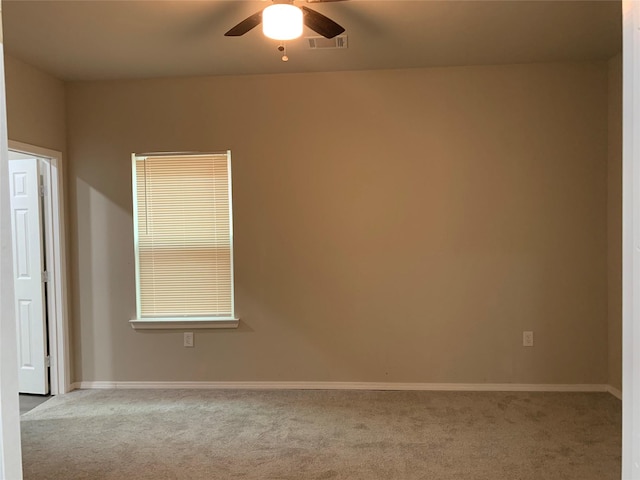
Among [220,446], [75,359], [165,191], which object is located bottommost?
[220,446]

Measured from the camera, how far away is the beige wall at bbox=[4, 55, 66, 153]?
3213mm

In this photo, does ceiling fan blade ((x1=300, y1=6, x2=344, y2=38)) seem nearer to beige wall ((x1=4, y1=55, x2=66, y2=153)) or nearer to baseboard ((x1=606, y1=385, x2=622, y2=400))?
beige wall ((x1=4, y1=55, x2=66, y2=153))

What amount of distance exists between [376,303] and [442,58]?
1948mm

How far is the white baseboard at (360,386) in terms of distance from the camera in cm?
358

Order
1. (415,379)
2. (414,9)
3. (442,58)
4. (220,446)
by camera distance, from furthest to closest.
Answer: (415,379) → (442,58) → (220,446) → (414,9)

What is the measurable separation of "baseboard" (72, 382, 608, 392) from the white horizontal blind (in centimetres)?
59

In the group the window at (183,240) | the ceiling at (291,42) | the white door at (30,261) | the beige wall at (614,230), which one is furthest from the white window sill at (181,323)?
the beige wall at (614,230)

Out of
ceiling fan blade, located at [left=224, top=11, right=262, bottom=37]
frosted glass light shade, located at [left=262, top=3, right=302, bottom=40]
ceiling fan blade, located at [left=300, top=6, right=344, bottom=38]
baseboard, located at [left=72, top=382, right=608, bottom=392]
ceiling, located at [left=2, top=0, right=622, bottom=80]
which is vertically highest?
ceiling, located at [left=2, top=0, right=622, bottom=80]

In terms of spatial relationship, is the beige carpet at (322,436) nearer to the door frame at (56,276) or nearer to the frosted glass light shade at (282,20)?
the door frame at (56,276)

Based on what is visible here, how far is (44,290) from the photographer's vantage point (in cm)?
374

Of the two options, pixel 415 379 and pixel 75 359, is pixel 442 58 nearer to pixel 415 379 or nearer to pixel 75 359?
pixel 415 379

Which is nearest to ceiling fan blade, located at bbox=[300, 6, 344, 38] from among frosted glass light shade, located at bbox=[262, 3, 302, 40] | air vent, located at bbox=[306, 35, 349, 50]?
frosted glass light shade, located at bbox=[262, 3, 302, 40]

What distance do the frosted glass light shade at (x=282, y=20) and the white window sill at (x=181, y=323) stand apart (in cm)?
237
